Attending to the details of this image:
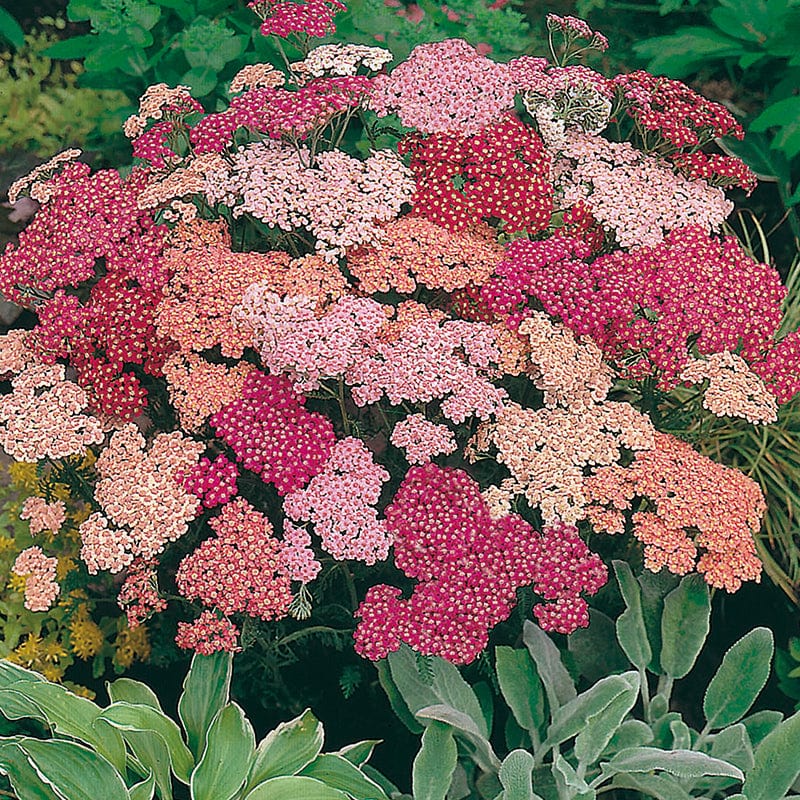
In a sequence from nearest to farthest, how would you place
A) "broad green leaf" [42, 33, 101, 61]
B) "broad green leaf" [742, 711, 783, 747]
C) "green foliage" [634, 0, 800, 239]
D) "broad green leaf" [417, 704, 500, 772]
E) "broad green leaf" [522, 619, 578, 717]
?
"broad green leaf" [417, 704, 500, 772] → "broad green leaf" [522, 619, 578, 717] → "broad green leaf" [742, 711, 783, 747] → "green foliage" [634, 0, 800, 239] → "broad green leaf" [42, 33, 101, 61]

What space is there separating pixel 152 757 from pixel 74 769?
0.17 m

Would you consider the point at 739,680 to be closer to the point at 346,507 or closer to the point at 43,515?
the point at 346,507

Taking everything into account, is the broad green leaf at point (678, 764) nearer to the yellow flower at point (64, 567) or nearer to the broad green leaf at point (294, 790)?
the broad green leaf at point (294, 790)

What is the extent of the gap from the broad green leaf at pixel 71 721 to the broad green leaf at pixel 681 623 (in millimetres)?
1245

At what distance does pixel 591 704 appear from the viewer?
6.68 ft

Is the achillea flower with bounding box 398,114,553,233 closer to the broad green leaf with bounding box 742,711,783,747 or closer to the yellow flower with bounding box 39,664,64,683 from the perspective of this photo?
the broad green leaf with bounding box 742,711,783,747

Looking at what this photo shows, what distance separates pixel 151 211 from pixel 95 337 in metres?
0.36

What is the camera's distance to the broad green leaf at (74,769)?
1919 mm

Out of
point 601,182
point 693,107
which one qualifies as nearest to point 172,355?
point 601,182

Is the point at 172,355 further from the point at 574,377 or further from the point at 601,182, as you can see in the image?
the point at 601,182

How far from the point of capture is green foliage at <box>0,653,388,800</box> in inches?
76.1

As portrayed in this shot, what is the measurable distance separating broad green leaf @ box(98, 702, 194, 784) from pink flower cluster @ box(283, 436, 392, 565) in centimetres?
49

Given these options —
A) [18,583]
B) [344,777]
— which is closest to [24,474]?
[18,583]

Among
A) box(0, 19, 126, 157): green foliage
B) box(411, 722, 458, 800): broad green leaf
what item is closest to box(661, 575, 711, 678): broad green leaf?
box(411, 722, 458, 800): broad green leaf
